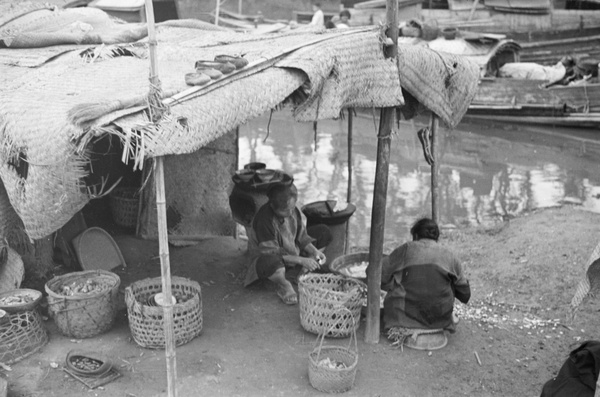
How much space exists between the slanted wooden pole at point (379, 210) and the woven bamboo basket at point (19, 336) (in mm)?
2491

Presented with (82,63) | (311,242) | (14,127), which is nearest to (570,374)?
(311,242)

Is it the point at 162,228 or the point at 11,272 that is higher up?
the point at 162,228

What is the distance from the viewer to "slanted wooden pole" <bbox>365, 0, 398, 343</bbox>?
484 cm

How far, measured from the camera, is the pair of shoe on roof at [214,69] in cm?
396

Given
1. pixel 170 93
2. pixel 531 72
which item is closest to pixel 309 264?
pixel 170 93

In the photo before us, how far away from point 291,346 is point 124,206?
3.14 m

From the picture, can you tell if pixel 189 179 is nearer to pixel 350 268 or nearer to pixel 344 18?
pixel 350 268

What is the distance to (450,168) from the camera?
12.4 metres

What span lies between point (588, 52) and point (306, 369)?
17.9 metres

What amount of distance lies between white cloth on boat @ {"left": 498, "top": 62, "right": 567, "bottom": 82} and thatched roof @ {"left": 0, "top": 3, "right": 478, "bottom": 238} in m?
11.8

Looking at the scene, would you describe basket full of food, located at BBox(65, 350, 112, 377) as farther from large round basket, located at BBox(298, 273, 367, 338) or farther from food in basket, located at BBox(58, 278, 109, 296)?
large round basket, located at BBox(298, 273, 367, 338)

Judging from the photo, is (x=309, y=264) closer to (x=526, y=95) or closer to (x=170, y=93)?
(x=170, y=93)

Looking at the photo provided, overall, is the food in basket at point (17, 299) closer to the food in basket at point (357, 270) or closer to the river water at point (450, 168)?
the food in basket at point (357, 270)

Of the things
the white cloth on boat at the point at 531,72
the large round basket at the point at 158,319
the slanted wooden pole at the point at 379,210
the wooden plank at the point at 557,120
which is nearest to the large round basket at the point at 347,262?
the slanted wooden pole at the point at 379,210
